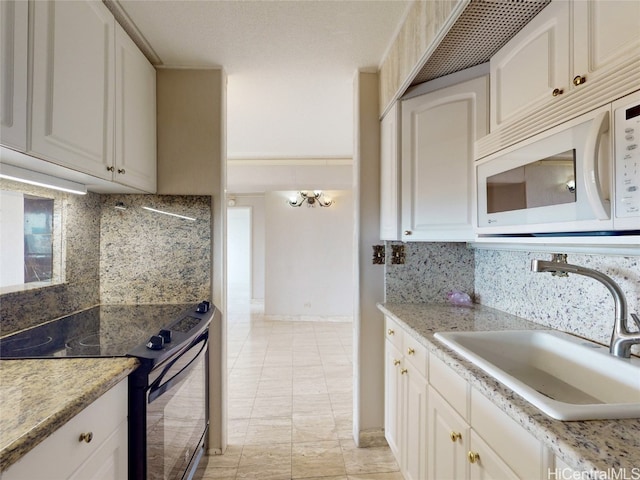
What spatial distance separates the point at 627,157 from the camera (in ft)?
2.55

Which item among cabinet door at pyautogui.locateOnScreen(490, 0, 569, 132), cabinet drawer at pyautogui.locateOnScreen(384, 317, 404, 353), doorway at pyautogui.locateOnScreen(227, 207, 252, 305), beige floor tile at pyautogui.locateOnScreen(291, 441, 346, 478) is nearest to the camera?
cabinet door at pyautogui.locateOnScreen(490, 0, 569, 132)

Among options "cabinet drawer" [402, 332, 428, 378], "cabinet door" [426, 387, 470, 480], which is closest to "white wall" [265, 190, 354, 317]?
"cabinet drawer" [402, 332, 428, 378]

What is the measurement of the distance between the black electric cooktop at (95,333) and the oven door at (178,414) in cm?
18

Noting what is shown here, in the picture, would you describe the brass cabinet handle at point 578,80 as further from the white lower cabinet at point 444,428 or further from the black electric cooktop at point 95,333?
the black electric cooktop at point 95,333

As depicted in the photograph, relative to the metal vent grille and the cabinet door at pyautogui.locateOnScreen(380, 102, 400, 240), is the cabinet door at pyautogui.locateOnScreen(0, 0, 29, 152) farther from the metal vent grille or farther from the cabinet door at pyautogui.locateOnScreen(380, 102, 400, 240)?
the cabinet door at pyautogui.locateOnScreen(380, 102, 400, 240)

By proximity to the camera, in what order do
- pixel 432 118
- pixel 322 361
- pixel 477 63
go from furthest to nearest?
pixel 322 361
pixel 432 118
pixel 477 63

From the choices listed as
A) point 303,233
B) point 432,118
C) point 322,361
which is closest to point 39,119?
point 432,118

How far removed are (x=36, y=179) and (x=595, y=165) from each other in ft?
6.46

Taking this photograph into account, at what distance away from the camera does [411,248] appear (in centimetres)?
210

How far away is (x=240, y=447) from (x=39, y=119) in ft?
6.93

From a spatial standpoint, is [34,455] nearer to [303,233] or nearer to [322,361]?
[322,361]

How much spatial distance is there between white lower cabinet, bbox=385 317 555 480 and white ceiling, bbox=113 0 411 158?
166cm

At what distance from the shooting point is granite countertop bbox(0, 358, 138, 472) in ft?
2.22

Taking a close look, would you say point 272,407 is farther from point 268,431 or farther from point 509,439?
point 509,439
